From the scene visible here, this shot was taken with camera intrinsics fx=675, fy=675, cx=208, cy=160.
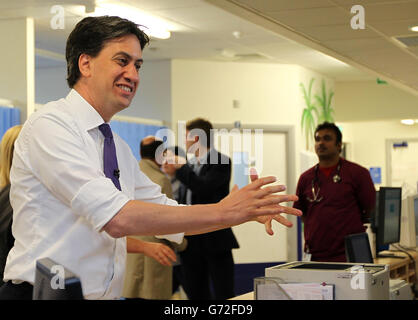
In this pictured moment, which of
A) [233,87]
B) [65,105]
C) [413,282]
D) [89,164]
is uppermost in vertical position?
[233,87]

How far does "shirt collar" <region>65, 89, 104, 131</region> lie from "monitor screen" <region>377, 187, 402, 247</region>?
358 cm

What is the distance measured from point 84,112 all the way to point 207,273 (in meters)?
3.25

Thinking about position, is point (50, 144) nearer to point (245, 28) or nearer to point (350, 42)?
point (350, 42)

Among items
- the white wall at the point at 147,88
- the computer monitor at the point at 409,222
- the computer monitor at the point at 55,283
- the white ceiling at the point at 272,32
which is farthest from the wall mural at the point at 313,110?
the computer monitor at the point at 55,283

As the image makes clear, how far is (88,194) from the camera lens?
1.46 m

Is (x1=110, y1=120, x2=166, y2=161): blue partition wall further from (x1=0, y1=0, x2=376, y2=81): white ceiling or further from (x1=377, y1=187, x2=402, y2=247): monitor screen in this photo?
(x1=377, y1=187, x2=402, y2=247): monitor screen

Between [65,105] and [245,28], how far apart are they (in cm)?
481

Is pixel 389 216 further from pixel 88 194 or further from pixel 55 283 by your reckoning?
pixel 55 283

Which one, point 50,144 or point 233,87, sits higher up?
point 233,87

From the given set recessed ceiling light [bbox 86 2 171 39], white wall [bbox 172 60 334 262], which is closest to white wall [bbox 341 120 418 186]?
white wall [bbox 172 60 334 262]

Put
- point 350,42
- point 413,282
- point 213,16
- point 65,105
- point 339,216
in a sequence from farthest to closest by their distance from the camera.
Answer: point 213,16, point 350,42, point 413,282, point 339,216, point 65,105

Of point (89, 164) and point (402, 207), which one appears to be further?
point (402, 207)

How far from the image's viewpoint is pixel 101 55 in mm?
1726
